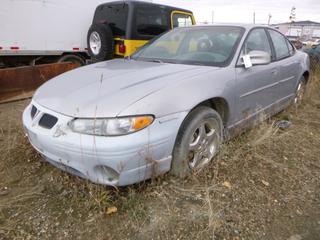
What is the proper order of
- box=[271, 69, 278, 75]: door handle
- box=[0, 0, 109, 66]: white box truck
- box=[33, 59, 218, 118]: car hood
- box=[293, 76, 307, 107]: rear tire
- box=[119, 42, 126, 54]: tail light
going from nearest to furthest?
box=[33, 59, 218, 118]: car hood → box=[271, 69, 278, 75]: door handle → box=[293, 76, 307, 107]: rear tire → box=[0, 0, 109, 66]: white box truck → box=[119, 42, 126, 54]: tail light

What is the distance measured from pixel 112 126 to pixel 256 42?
8.01 feet

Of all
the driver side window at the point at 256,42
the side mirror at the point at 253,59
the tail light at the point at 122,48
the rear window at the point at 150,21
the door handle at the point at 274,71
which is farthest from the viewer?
the rear window at the point at 150,21

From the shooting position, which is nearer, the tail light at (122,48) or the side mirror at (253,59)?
the side mirror at (253,59)

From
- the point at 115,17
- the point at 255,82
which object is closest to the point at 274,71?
the point at 255,82

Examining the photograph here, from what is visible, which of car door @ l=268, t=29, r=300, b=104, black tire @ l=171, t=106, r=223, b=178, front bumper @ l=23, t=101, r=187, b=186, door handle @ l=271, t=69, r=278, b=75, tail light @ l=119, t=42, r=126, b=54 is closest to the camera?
front bumper @ l=23, t=101, r=187, b=186

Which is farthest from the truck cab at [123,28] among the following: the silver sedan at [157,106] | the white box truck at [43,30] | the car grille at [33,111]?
the car grille at [33,111]

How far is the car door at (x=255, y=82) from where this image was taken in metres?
3.16

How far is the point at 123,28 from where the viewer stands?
6.35 meters

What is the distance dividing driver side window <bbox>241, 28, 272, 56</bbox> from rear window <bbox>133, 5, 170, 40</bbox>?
322 cm

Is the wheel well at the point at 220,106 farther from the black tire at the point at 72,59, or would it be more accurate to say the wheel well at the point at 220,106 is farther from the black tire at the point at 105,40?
the black tire at the point at 72,59

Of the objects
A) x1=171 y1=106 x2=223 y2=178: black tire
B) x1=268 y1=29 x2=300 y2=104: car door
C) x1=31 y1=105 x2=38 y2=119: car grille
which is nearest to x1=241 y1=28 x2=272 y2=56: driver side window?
x1=268 y1=29 x2=300 y2=104: car door

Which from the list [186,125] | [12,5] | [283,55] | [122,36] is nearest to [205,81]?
[186,125]

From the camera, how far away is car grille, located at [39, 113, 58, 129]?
90.1 inches

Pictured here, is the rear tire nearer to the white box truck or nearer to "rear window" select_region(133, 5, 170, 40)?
"rear window" select_region(133, 5, 170, 40)
